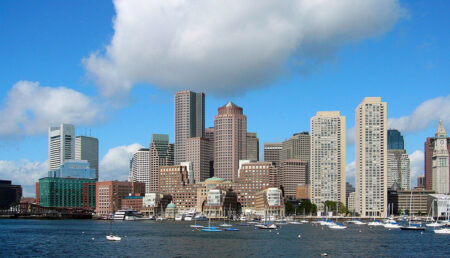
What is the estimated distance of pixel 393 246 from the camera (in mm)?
154250

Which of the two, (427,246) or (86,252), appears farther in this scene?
(427,246)

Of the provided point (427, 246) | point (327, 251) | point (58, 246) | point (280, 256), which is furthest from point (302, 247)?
point (58, 246)

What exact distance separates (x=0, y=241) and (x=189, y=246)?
2310 inches

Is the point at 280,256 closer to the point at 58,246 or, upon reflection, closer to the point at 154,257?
the point at 154,257

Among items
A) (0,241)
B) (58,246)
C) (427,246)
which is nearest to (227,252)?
(58,246)

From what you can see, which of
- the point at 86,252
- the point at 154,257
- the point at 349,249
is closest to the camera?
the point at 154,257

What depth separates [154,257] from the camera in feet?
401

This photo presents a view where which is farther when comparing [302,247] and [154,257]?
[302,247]

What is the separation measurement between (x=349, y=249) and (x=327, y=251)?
8722mm

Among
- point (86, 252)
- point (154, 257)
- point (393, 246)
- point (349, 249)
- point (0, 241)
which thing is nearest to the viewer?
point (154, 257)

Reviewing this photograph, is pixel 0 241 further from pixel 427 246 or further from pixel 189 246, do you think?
pixel 427 246

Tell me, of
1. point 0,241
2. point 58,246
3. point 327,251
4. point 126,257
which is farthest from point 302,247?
point 0,241

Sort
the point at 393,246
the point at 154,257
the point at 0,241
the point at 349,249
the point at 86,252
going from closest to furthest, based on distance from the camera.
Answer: the point at 154,257 → the point at 86,252 → the point at 349,249 → the point at 393,246 → the point at 0,241

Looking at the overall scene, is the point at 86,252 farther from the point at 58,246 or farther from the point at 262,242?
the point at 262,242
